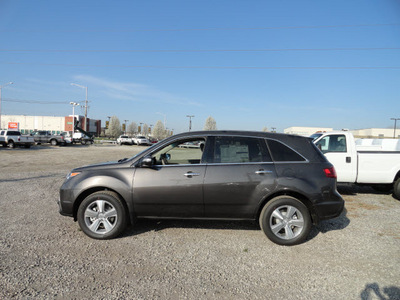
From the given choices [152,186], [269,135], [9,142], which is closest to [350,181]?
[269,135]

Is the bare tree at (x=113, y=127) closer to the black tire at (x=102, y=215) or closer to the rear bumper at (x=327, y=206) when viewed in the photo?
the black tire at (x=102, y=215)

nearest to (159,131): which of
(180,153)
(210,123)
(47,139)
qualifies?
(210,123)

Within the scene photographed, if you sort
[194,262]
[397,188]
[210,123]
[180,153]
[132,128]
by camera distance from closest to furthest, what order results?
[194,262]
[180,153]
[397,188]
[210,123]
[132,128]

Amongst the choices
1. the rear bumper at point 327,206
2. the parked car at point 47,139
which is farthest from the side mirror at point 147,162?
the parked car at point 47,139

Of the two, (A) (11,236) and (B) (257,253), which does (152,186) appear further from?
(A) (11,236)

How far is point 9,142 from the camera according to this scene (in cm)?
2456

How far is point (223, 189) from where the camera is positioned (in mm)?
3768

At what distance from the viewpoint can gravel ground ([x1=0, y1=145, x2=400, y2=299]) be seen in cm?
268

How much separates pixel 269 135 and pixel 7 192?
703 cm

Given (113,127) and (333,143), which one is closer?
(333,143)

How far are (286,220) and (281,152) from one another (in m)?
1.04

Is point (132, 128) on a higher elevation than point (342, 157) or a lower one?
higher

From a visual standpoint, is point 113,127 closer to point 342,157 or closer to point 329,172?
point 342,157

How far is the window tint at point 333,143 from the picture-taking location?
716 centimetres
